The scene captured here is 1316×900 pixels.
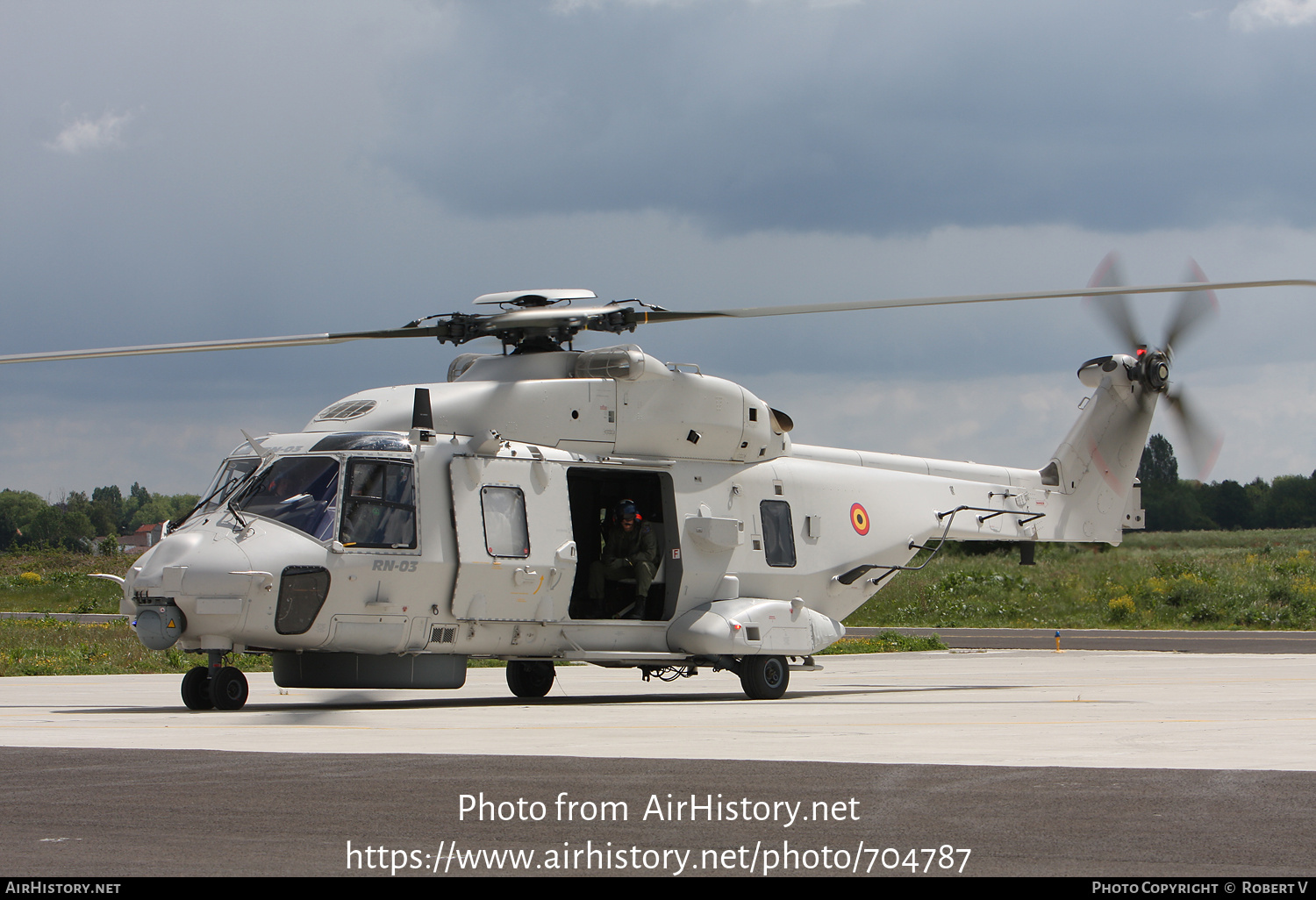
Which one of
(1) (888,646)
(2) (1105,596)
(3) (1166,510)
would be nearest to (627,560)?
(1) (888,646)

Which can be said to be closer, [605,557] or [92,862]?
[92,862]

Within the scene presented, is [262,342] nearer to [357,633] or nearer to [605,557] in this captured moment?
[357,633]

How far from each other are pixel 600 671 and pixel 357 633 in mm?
11903

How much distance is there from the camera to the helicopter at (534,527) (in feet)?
49.9

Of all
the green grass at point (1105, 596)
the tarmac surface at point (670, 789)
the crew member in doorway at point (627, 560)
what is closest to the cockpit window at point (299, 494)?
the tarmac surface at point (670, 789)

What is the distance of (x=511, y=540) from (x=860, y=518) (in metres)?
6.22

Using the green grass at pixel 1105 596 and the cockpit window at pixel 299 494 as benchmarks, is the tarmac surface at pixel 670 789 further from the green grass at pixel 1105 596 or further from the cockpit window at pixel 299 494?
the green grass at pixel 1105 596

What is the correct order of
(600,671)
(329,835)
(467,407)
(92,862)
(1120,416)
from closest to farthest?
(92,862)
(329,835)
(467,407)
(1120,416)
(600,671)

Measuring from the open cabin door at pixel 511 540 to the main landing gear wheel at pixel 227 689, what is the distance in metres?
2.59

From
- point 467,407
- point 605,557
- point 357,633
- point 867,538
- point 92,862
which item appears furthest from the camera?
point 867,538

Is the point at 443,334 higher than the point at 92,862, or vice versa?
the point at 443,334

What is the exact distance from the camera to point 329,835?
7035mm

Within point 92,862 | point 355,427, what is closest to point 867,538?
point 355,427

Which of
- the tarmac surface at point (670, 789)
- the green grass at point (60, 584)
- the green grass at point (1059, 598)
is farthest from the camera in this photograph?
the green grass at point (60, 584)
